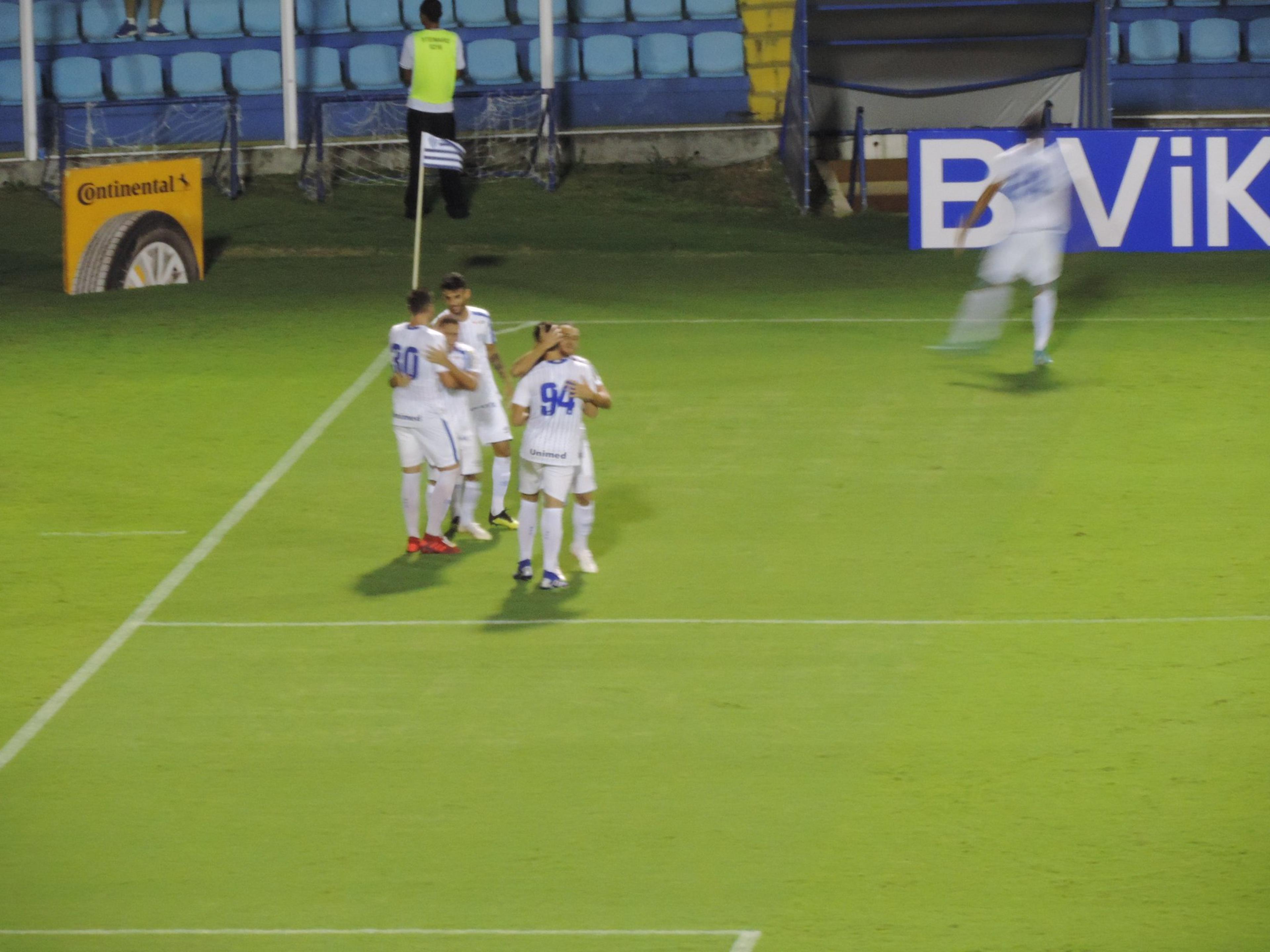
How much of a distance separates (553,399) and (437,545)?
1871mm

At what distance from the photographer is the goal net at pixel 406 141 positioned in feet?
78.9

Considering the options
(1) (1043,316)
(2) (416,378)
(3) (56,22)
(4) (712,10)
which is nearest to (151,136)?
(3) (56,22)

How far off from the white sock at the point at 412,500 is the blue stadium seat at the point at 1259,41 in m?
17.8

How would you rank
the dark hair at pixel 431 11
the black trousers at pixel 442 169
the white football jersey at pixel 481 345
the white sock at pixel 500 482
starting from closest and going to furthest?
the white football jersey at pixel 481 345, the white sock at pixel 500 482, the dark hair at pixel 431 11, the black trousers at pixel 442 169

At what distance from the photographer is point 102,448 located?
52.1ft

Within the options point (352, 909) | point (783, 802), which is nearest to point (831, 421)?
point (783, 802)

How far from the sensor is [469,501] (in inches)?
535

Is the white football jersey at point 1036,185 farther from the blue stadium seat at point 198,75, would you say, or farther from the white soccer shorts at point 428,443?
the blue stadium seat at point 198,75

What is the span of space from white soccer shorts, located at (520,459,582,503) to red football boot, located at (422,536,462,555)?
125 cm

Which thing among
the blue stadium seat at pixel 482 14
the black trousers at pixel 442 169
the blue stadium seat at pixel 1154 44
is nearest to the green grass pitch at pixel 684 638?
the black trousers at pixel 442 169

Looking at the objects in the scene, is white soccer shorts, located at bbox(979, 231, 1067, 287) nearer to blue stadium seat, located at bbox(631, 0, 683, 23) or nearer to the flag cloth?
the flag cloth

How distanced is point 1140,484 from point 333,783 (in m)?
7.32

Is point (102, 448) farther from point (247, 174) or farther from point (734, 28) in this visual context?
point (734, 28)

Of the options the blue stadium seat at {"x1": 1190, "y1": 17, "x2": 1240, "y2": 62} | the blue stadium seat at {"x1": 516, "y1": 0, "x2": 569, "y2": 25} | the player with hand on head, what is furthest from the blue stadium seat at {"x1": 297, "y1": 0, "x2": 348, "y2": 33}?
the player with hand on head
